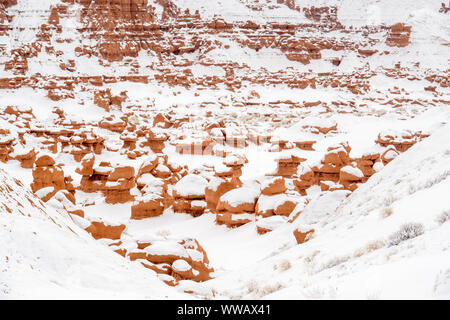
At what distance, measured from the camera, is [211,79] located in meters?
57.7

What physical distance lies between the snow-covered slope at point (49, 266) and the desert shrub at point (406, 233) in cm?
214

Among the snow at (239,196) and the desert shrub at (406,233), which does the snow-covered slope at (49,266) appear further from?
the snow at (239,196)

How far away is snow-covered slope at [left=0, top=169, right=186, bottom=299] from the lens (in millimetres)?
2963

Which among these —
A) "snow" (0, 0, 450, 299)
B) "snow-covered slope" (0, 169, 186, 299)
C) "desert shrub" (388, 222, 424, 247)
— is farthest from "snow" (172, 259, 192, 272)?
"desert shrub" (388, 222, 424, 247)

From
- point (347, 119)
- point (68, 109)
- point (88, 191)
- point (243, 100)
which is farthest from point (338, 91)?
point (88, 191)

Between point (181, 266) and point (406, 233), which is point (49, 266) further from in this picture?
point (406, 233)

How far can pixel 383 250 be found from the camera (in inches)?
139

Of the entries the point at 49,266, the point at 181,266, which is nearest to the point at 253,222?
the point at 181,266


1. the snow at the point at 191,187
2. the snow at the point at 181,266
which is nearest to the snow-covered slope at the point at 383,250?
the snow at the point at 181,266

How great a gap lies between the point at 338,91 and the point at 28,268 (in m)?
57.3

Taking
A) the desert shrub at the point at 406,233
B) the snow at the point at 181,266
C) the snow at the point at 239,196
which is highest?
the desert shrub at the point at 406,233

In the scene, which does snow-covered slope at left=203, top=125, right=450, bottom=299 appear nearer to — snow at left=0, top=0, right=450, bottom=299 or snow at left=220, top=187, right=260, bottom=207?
snow at left=0, top=0, right=450, bottom=299

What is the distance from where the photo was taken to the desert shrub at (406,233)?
3535 millimetres
